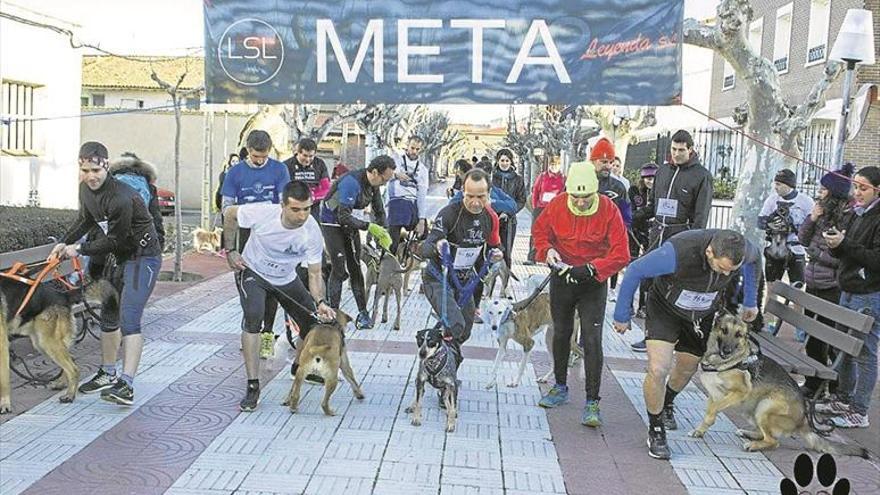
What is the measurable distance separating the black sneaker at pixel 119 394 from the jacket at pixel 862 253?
5260 mm

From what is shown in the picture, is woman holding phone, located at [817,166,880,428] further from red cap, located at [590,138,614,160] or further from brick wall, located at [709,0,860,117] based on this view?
brick wall, located at [709,0,860,117]

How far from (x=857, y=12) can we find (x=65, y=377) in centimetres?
797

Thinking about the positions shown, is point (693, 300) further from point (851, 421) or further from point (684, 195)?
point (684, 195)

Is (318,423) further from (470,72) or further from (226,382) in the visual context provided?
(470,72)

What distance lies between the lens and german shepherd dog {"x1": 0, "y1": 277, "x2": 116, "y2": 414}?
6.10 m

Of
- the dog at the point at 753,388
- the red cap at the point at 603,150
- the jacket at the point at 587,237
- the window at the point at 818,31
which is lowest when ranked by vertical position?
the dog at the point at 753,388

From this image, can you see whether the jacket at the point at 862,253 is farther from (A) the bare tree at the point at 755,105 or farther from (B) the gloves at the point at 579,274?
(A) the bare tree at the point at 755,105

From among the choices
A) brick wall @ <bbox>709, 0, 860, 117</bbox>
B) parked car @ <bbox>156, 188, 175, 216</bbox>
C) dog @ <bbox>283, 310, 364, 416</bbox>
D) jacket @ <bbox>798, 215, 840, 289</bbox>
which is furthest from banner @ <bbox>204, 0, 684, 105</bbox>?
parked car @ <bbox>156, 188, 175, 216</bbox>

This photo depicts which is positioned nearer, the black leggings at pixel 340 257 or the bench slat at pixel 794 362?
the bench slat at pixel 794 362

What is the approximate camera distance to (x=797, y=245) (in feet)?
32.3

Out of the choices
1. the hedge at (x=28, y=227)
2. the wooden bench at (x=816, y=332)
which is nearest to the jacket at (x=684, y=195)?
the wooden bench at (x=816, y=332)

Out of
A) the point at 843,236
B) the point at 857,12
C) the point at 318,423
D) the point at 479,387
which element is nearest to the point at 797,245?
the point at 857,12

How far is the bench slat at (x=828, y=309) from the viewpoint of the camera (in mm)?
6105

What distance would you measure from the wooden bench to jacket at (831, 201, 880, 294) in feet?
0.83
